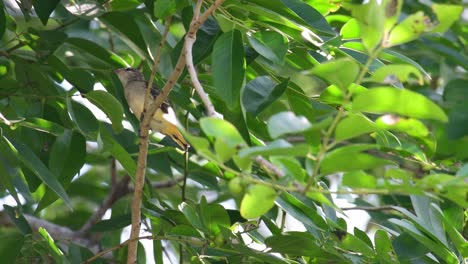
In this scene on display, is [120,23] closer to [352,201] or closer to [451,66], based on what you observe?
[352,201]

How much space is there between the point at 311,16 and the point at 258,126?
0.54 meters

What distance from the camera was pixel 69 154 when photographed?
2773 millimetres

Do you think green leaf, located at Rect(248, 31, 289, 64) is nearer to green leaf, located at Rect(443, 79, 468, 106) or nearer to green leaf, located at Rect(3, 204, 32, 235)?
green leaf, located at Rect(3, 204, 32, 235)

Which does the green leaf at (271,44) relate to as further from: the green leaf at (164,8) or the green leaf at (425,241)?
the green leaf at (425,241)

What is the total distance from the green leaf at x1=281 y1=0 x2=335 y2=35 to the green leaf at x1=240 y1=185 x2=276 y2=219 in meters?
0.70

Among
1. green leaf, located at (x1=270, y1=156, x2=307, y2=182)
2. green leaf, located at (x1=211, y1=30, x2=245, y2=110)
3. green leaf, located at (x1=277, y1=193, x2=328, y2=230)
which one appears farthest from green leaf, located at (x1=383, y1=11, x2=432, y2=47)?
green leaf, located at (x1=277, y1=193, x2=328, y2=230)

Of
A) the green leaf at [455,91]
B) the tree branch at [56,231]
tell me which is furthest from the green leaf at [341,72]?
the tree branch at [56,231]

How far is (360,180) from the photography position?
1534mm

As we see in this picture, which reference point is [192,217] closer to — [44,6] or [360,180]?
[44,6]

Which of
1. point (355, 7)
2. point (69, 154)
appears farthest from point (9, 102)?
point (355, 7)

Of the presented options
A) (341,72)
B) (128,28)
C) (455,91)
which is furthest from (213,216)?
(455,91)

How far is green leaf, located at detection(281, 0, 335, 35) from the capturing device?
2.19m

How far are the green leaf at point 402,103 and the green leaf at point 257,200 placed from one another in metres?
0.23

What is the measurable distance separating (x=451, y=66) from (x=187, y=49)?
2397 mm
